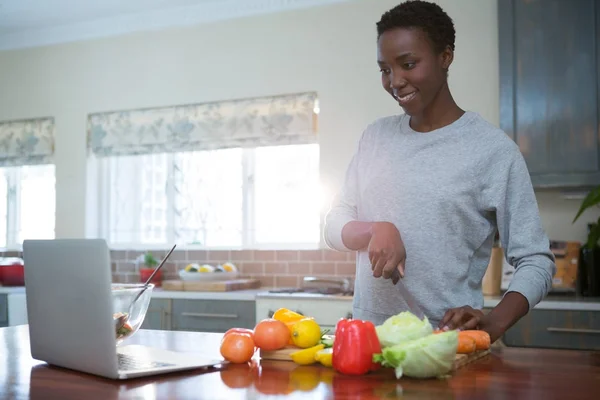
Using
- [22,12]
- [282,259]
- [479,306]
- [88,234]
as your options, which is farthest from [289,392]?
[22,12]

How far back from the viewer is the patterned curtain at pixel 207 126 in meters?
4.10

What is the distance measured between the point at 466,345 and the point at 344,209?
1.78 ft

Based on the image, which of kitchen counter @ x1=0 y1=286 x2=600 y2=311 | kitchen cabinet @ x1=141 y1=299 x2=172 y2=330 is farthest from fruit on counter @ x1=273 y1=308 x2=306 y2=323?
kitchen cabinet @ x1=141 y1=299 x2=172 y2=330

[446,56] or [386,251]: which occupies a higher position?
[446,56]

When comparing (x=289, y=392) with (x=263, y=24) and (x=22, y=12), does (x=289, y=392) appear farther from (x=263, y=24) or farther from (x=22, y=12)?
(x=22, y=12)

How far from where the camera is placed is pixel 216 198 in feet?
14.4

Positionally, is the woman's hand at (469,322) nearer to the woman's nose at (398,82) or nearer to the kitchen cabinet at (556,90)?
the woman's nose at (398,82)

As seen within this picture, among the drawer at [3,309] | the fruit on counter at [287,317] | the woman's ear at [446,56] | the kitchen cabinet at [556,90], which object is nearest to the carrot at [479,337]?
the fruit on counter at [287,317]

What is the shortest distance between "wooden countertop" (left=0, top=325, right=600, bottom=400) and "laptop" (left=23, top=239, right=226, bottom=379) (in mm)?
27

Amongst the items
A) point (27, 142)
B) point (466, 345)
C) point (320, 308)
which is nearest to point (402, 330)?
point (466, 345)

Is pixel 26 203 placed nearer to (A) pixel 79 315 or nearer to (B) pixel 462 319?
(A) pixel 79 315

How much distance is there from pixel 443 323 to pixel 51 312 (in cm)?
77

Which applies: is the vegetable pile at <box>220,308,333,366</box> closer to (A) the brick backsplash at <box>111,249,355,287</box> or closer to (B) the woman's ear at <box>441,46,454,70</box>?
(B) the woman's ear at <box>441,46,454,70</box>

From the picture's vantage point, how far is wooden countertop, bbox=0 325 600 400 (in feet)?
3.53
